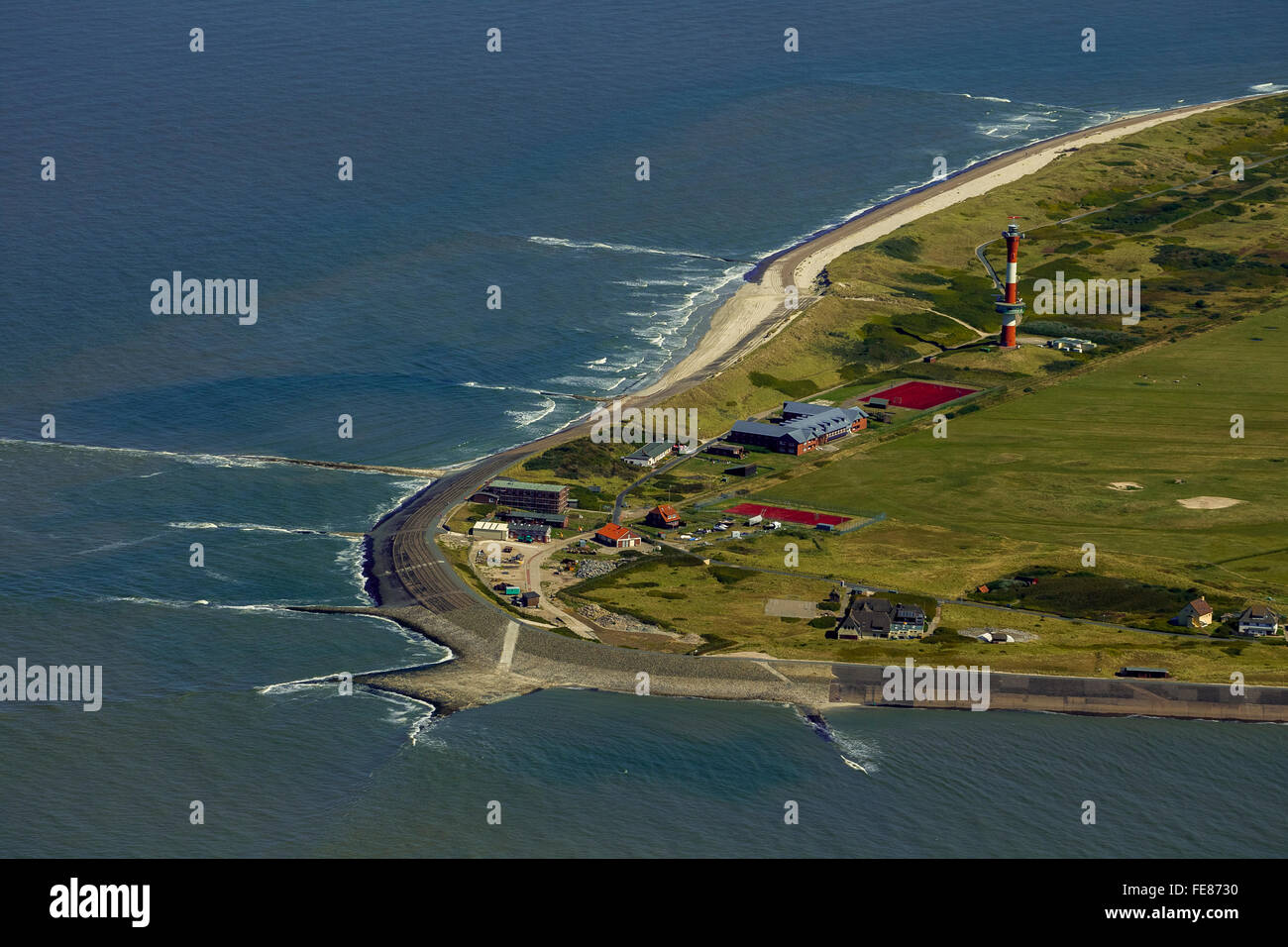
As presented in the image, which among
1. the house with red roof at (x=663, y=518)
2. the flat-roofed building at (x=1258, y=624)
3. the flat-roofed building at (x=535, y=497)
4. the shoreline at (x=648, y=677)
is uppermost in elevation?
the flat-roofed building at (x=535, y=497)

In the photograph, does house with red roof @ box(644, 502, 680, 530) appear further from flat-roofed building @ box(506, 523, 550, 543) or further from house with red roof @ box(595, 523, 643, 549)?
flat-roofed building @ box(506, 523, 550, 543)

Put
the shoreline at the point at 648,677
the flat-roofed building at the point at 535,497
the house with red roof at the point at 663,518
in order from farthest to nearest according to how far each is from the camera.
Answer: the flat-roofed building at the point at 535,497
the house with red roof at the point at 663,518
the shoreline at the point at 648,677

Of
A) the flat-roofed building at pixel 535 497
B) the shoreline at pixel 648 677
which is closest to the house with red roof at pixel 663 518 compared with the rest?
the flat-roofed building at pixel 535 497

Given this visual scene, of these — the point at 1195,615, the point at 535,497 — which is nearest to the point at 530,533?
the point at 535,497

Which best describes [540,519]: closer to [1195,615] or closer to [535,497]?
[535,497]

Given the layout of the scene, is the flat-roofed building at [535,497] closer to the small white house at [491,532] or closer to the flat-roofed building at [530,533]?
the flat-roofed building at [530,533]

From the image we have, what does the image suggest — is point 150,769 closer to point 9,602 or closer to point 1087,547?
point 9,602

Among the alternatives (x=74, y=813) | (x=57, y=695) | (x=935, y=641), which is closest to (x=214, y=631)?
(x=57, y=695)

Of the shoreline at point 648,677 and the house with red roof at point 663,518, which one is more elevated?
the house with red roof at point 663,518
